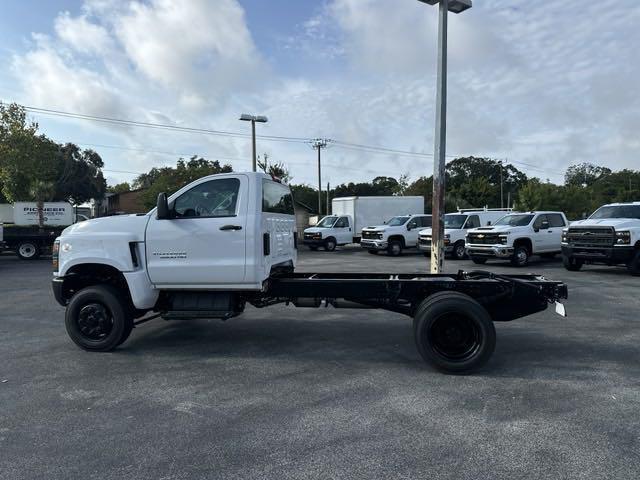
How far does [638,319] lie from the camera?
7.82 m

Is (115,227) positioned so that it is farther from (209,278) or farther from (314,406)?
(314,406)

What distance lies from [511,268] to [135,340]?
12.6 m

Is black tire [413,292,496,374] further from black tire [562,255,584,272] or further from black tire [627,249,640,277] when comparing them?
black tire [562,255,584,272]

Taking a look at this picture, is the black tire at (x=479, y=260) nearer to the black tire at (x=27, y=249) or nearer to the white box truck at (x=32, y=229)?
the white box truck at (x=32, y=229)

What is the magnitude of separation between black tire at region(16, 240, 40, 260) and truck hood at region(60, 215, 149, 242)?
655 inches

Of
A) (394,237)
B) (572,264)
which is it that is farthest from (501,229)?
(394,237)

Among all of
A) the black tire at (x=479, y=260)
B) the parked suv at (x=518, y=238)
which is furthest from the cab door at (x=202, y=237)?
the black tire at (x=479, y=260)

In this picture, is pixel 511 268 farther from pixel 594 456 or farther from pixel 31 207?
pixel 31 207

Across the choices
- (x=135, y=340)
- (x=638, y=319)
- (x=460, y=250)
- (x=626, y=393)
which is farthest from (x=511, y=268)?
(x=135, y=340)

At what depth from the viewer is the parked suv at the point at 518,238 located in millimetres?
15875

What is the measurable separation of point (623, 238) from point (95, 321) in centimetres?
1291

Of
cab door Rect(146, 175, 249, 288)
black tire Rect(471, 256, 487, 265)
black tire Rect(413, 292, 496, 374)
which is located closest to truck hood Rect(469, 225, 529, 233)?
black tire Rect(471, 256, 487, 265)

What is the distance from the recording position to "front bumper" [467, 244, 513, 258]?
15719 mm

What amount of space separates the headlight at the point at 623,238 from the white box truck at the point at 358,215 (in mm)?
14308
